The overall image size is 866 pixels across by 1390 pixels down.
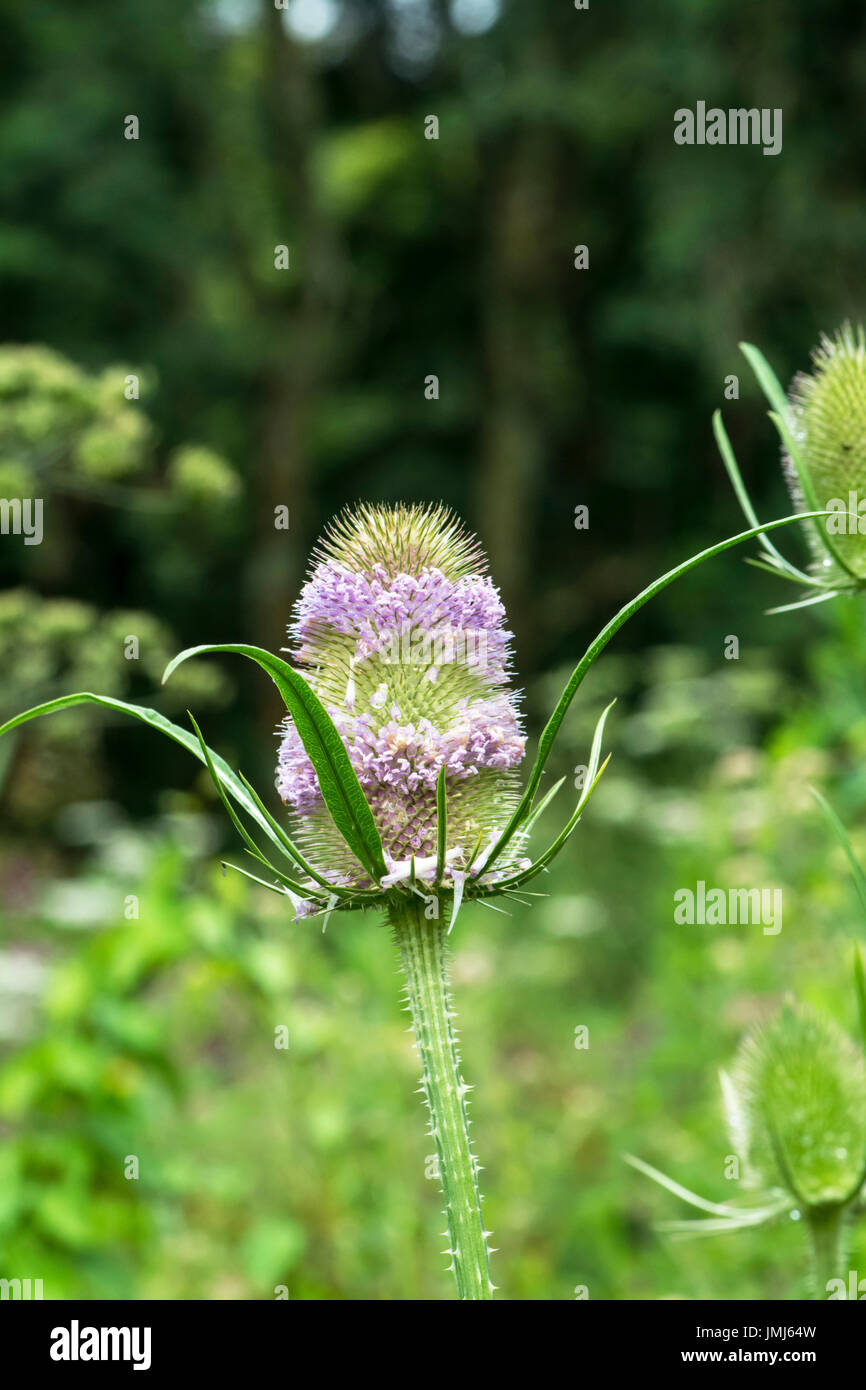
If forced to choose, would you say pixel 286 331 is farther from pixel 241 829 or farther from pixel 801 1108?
pixel 241 829

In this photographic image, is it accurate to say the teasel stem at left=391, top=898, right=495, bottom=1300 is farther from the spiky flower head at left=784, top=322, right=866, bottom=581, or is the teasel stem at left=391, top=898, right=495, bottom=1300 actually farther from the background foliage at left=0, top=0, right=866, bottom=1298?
the background foliage at left=0, top=0, right=866, bottom=1298

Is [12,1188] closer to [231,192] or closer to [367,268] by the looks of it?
[231,192]

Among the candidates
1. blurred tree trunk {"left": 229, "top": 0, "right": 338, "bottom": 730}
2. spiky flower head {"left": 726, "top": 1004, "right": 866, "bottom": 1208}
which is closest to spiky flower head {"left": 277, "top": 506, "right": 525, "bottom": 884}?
spiky flower head {"left": 726, "top": 1004, "right": 866, "bottom": 1208}

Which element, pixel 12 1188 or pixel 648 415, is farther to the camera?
pixel 648 415

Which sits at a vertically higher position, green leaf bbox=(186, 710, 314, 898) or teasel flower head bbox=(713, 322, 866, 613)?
teasel flower head bbox=(713, 322, 866, 613)

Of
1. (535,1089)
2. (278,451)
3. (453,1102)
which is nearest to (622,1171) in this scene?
(535,1089)
